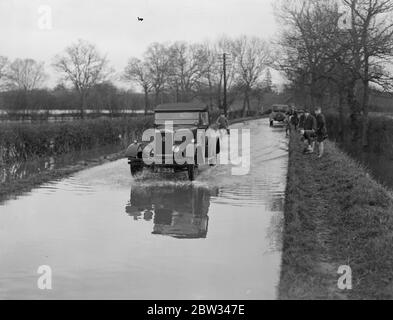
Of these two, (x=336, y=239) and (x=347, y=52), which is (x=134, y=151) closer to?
(x=336, y=239)

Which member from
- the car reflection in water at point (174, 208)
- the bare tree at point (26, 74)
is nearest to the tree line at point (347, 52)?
the car reflection in water at point (174, 208)

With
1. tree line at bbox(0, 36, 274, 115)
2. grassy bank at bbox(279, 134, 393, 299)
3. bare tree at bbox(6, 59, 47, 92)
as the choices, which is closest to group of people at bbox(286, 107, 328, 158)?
grassy bank at bbox(279, 134, 393, 299)

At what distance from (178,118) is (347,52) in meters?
21.7

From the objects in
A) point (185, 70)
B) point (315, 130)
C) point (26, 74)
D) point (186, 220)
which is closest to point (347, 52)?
point (315, 130)

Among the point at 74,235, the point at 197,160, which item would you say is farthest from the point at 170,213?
the point at 197,160

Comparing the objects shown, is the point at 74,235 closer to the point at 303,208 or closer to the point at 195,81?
the point at 303,208

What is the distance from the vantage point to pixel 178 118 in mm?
16094

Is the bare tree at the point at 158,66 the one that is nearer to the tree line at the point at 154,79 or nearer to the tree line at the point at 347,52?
Answer: the tree line at the point at 154,79

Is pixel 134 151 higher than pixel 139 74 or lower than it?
lower

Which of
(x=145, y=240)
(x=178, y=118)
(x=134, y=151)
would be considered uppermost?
(x=178, y=118)

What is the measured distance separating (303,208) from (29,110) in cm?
6884

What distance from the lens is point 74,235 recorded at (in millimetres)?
7844

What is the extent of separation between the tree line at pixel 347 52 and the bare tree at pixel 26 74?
70033 millimetres
